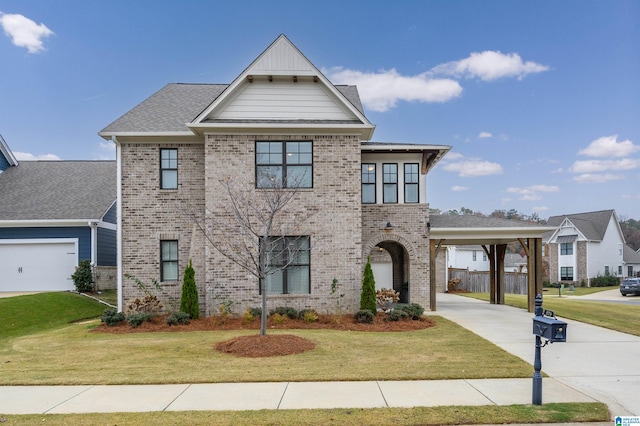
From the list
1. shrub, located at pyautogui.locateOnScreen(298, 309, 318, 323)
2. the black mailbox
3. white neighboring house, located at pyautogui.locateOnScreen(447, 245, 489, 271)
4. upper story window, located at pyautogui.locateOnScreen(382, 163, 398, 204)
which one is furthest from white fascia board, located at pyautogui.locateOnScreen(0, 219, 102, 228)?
white neighboring house, located at pyautogui.locateOnScreen(447, 245, 489, 271)

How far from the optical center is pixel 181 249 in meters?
15.2

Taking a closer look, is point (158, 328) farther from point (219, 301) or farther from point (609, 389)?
point (609, 389)

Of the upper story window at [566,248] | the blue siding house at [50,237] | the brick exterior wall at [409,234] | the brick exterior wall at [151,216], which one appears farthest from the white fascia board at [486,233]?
the upper story window at [566,248]

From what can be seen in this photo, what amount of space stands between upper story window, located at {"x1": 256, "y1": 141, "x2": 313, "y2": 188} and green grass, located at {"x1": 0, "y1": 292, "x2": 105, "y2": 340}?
28.6 ft

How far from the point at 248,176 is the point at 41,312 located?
923 cm

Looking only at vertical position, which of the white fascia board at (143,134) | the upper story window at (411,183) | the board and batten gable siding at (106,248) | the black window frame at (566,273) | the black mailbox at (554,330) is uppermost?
the white fascia board at (143,134)

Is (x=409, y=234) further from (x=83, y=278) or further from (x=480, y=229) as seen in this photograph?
(x=83, y=278)

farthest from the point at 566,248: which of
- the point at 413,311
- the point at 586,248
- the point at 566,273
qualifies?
the point at 413,311

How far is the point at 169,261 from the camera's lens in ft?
50.0

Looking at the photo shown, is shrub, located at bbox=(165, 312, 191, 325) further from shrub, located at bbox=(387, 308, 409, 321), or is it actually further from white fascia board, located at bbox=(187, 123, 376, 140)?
shrub, located at bbox=(387, 308, 409, 321)

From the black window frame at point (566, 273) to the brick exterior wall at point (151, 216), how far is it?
42.9 meters

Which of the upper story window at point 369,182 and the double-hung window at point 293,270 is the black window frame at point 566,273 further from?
the double-hung window at point 293,270

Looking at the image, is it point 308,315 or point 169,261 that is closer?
point 308,315

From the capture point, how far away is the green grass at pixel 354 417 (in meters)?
5.59
